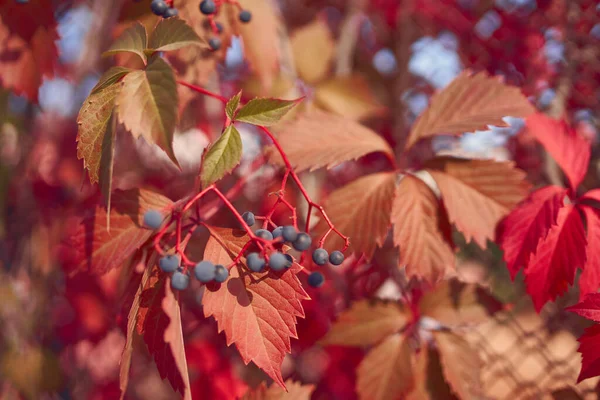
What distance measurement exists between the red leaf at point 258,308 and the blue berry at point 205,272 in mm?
52

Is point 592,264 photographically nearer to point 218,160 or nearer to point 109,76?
point 218,160

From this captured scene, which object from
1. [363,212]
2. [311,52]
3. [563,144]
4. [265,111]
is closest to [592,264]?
[563,144]

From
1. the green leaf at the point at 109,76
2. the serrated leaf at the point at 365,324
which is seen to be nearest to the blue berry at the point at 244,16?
the green leaf at the point at 109,76

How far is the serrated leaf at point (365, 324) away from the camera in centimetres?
105

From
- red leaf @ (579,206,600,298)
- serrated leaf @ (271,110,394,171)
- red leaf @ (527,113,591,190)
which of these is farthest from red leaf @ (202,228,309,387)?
red leaf @ (527,113,591,190)

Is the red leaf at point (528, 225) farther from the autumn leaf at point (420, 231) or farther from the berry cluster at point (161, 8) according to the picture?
the berry cluster at point (161, 8)

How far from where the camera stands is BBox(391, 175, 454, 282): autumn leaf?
845 millimetres

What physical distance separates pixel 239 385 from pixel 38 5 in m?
1.14

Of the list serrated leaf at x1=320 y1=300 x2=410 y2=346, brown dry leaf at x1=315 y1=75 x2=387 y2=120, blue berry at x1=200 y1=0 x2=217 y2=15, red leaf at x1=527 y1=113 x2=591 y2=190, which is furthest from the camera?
brown dry leaf at x1=315 y1=75 x2=387 y2=120

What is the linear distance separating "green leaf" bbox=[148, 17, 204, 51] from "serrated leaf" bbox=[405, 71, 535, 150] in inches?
21.7

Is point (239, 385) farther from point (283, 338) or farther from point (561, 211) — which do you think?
point (561, 211)

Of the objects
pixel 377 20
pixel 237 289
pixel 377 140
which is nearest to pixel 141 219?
pixel 237 289

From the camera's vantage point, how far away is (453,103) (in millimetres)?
946

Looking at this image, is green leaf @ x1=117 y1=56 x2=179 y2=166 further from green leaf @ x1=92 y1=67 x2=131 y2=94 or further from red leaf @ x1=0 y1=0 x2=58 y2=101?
red leaf @ x1=0 y1=0 x2=58 y2=101
